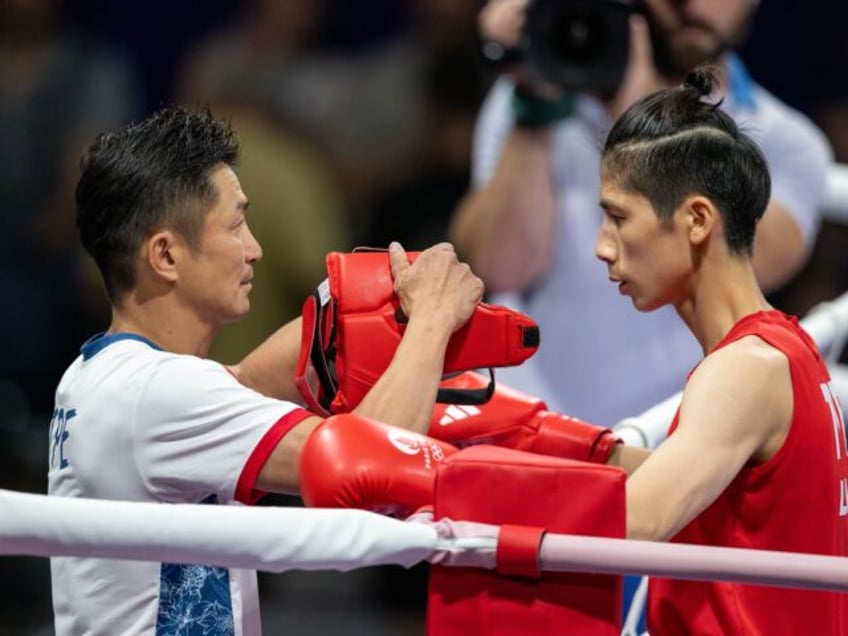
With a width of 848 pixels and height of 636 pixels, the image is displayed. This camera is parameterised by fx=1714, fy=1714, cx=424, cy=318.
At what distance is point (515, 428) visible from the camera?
238 centimetres

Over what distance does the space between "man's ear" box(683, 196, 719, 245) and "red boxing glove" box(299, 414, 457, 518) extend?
1.49 ft

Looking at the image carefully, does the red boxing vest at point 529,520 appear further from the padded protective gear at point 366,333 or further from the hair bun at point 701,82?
the hair bun at point 701,82

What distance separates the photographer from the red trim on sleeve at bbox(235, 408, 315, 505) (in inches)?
75.9

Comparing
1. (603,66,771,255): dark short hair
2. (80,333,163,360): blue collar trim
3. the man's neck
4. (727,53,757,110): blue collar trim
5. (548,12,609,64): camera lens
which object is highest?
(548,12,609,64): camera lens

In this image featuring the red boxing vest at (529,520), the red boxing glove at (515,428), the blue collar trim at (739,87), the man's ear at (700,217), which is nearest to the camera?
the red boxing vest at (529,520)

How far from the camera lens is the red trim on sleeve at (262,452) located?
6.32 feet

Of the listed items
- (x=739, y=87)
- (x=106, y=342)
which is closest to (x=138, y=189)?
(x=106, y=342)

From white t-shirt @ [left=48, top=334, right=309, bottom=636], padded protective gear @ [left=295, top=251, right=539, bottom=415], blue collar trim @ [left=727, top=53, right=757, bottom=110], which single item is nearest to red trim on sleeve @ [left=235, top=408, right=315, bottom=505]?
white t-shirt @ [left=48, top=334, right=309, bottom=636]

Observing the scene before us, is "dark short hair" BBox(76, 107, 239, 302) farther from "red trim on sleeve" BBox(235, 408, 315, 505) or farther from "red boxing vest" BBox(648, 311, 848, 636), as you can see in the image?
"red boxing vest" BBox(648, 311, 848, 636)

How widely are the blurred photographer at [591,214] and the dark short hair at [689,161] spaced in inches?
44.4

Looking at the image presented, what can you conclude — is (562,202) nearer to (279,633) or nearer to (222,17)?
(279,633)

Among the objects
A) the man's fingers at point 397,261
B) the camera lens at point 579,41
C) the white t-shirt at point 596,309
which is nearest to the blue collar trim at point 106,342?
the man's fingers at point 397,261

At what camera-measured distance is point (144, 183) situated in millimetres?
2117

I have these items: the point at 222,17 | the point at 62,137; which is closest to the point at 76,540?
the point at 62,137
